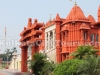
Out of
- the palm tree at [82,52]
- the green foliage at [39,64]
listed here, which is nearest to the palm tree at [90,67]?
the palm tree at [82,52]

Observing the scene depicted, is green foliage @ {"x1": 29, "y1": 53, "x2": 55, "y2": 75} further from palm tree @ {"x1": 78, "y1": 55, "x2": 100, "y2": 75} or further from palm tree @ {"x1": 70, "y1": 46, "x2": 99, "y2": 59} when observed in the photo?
palm tree @ {"x1": 78, "y1": 55, "x2": 100, "y2": 75}

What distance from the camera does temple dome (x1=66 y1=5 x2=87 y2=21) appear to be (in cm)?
2133

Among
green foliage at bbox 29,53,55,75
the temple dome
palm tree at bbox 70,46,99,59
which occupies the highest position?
the temple dome

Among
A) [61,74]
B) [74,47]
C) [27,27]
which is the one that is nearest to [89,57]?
[61,74]

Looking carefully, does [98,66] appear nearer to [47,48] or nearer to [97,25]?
[97,25]

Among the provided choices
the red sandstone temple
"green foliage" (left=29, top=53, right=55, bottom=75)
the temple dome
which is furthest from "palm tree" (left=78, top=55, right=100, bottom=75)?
the temple dome

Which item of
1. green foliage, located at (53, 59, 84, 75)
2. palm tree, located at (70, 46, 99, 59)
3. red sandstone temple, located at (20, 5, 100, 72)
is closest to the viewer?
green foliage, located at (53, 59, 84, 75)

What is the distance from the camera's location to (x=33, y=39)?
26016 mm

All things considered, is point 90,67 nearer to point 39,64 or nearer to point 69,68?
point 69,68

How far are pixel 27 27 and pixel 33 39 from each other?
2.90m

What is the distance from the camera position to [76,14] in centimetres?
2152

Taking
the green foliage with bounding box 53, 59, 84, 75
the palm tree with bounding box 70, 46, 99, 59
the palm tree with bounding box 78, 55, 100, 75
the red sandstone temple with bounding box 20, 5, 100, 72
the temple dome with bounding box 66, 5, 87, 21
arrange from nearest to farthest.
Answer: the palm tree with bounding box 78, 55, 100, 75, the green foliage with bounding box 53, 59, 84, 75, the palm tree with bounding box 70, 46, 99, 59, the red sandstone temple with bounding box 20, 5, 100, 72, the temple dome with bounding box 66, 5, 87, 21

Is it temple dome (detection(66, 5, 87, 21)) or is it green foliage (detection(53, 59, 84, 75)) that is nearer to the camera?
green foliage (detection(53, 59, 84, 75))

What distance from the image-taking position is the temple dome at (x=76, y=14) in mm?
21328
